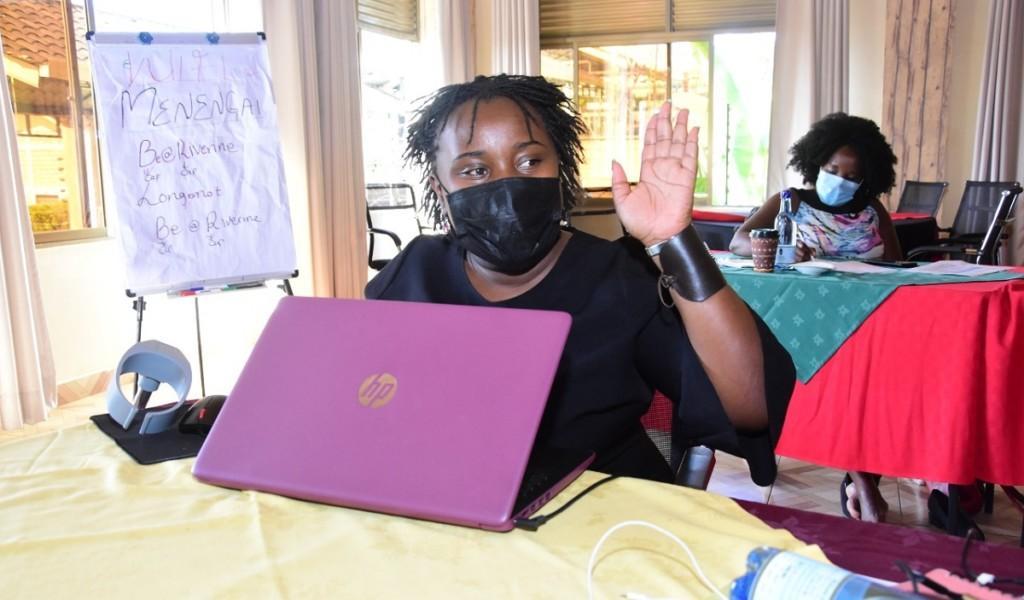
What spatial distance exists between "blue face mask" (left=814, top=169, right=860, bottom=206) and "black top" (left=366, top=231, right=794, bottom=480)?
2.06 m

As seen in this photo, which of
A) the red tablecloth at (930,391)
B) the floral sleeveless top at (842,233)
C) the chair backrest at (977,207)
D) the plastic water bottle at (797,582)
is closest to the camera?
the plastic water bottle at (797,582)

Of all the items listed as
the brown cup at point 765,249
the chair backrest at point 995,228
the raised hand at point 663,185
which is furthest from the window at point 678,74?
the raised hand at point 663,185

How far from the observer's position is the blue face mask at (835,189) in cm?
293

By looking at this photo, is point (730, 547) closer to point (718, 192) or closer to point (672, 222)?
point (672, 222)

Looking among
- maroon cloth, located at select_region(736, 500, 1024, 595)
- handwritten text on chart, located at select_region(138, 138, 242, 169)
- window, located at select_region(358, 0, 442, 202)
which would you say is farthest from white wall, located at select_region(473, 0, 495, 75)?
maroon cloth, located at select_region(736, 500, 1024, 595)

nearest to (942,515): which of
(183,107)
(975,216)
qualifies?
(183,107)

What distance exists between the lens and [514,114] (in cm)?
118

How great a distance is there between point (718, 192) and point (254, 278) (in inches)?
175

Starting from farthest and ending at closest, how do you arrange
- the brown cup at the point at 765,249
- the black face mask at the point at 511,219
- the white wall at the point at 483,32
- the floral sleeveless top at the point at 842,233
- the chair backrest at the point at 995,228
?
the white wall at the point at 483,32 → the chair backrest at the point at 995,228 → the floral sleeveless top at the point at 842,233 → the brown cup at the point at 765,249 → the black face mask at the point at 511,219

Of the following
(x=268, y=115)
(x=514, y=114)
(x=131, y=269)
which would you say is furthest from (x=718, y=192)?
(x=514, y=114)

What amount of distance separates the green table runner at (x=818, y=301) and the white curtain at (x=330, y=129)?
9.63ft

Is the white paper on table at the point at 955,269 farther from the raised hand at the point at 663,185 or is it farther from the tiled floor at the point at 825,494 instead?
the raised hand at the point at 663,185

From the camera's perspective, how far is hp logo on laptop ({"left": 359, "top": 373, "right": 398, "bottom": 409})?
30.0 inches

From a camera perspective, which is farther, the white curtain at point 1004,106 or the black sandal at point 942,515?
the white curtain at point 1004,106
